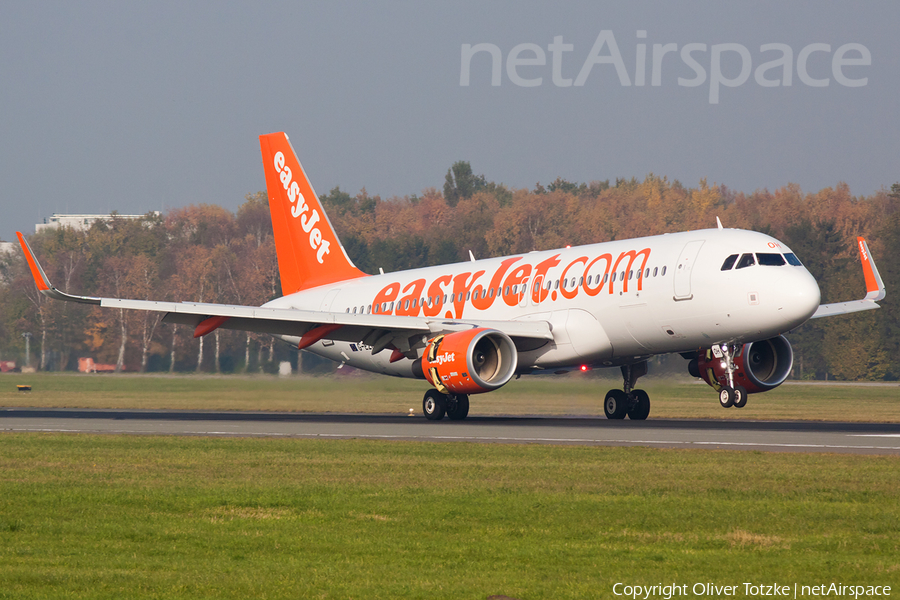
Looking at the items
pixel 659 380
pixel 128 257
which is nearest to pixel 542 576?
pixel 659 380

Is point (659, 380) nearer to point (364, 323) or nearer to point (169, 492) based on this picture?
point (364, 323)

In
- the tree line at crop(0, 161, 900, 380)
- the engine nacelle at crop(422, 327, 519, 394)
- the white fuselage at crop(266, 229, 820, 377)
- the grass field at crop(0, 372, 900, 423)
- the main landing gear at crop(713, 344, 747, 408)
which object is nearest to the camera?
A: the white fuselage at crop(266, 229, 820, 377)

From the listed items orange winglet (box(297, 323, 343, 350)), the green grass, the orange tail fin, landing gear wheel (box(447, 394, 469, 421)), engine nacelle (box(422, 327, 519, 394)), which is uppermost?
the orange tail fin

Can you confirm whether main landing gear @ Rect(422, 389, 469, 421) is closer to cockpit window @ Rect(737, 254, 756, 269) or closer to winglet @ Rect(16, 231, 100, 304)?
cockpit window @ Rect(737, 254, 756, 269)

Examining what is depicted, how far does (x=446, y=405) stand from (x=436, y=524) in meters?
18.6

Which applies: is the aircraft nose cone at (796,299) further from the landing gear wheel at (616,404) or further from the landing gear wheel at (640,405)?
the landing gear wheel at (616,404)

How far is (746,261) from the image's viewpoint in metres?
26.5

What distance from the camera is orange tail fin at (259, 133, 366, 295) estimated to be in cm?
3972

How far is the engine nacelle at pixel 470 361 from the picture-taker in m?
27.5

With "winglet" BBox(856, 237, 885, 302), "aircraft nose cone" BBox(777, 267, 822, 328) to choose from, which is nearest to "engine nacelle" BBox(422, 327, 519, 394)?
"aircraft nose cone" BBox(777, 267, 822, 328)

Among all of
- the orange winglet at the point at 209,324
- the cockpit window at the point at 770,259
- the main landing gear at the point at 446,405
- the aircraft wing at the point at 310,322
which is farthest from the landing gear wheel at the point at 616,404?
the orange winglet at the point at 209,324

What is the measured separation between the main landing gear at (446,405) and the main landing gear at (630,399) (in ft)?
13.4

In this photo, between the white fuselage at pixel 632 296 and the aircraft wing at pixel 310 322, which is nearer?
the white fuselage at pixel 632 296

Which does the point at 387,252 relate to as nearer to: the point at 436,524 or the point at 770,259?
the point at 770,259
